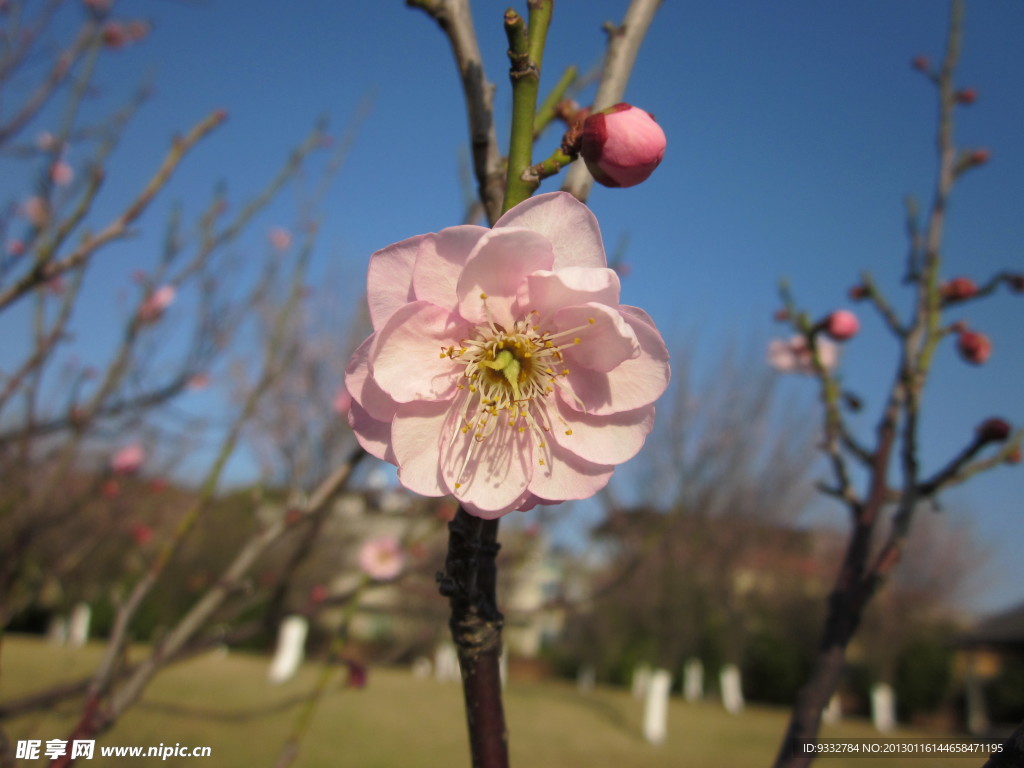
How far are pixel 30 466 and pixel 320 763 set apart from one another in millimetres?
4670

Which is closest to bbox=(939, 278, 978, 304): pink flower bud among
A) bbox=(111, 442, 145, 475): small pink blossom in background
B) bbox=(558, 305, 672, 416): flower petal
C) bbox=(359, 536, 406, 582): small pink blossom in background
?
bbox=(558, 305, 672, 416): flower petal

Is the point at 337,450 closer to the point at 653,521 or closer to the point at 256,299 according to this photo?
the point at 653,521

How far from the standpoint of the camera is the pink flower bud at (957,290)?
6.00ft

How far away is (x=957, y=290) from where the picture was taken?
6.08 feet

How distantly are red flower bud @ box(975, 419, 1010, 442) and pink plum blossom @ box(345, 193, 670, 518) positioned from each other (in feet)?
3.86

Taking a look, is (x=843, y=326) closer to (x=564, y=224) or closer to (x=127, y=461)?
(x=564, y=224)

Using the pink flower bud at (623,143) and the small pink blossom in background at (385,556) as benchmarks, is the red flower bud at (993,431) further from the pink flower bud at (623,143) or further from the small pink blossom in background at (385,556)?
the small pink blossom in background at (385,556)

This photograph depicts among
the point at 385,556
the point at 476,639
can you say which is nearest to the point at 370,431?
the point at 476,639

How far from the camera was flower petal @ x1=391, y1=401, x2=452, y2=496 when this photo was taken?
741 mm

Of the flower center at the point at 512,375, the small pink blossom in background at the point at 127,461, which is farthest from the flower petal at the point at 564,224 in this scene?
the small pink blossom in background at the point at 127,461

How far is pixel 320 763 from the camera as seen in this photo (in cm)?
589

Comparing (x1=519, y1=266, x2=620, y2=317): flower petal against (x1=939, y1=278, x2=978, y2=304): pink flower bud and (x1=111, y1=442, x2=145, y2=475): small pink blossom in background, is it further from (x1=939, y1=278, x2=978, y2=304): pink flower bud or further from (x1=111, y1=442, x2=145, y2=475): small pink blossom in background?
(x1=111, y1=442, x2=145, y2=475): small pink blossom in background

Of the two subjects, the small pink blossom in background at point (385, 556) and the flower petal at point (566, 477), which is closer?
the flower petal at point (566, 477)

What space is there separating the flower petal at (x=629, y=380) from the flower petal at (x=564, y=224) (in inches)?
3.1
